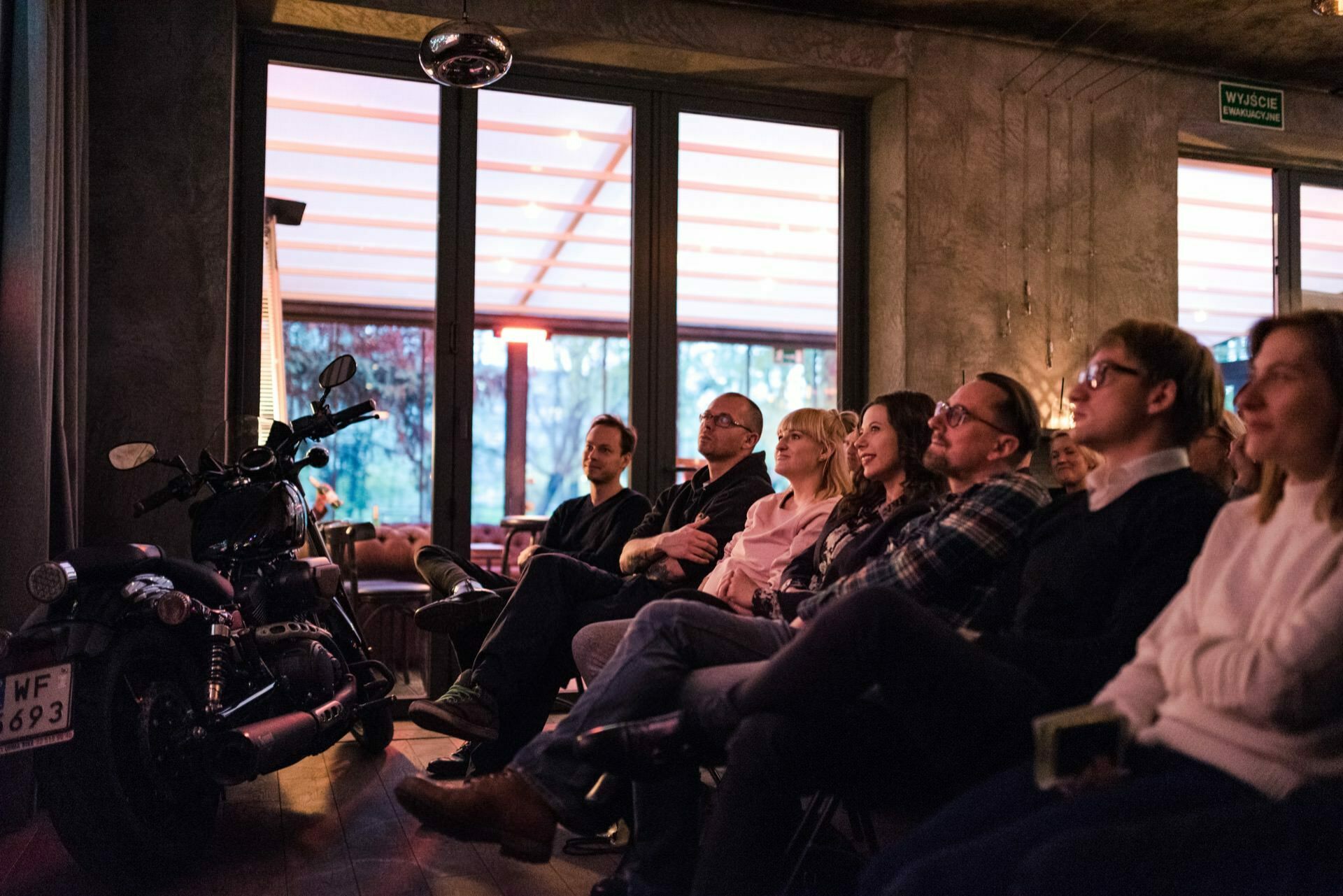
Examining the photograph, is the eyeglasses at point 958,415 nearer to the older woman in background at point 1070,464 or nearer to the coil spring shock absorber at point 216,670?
the older woman in background at point 1070,464

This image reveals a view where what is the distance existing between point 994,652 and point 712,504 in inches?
73.6

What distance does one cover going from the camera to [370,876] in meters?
2.56

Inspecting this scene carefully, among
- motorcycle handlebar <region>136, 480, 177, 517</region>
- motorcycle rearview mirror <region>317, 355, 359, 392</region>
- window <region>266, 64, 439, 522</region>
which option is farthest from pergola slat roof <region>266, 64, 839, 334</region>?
motorcycle handlebar <region>136, 480, 177, 517</region>

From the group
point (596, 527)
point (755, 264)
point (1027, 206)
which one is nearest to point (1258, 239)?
point (1027, 206)

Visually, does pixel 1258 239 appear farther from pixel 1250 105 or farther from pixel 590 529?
pixel 590 529

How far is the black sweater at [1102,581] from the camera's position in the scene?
1684 millimetres

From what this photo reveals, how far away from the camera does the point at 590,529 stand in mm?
4035

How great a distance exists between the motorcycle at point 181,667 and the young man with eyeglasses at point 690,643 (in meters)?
0.83

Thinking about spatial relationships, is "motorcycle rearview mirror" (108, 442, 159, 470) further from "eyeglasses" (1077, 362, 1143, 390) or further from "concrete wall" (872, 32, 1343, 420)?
"concrete wall" (872, 32, 1343, 420)

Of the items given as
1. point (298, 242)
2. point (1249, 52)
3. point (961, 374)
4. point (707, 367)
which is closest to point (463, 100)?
point (298, 242)

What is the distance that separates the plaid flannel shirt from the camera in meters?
2.09

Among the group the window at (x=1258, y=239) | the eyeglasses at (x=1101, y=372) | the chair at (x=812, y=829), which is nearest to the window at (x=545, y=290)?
the chair at (x=812, y=829)

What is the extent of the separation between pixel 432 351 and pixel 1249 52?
403cm

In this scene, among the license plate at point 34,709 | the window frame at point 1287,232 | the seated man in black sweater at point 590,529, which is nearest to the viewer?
the license plate at point 34,709
